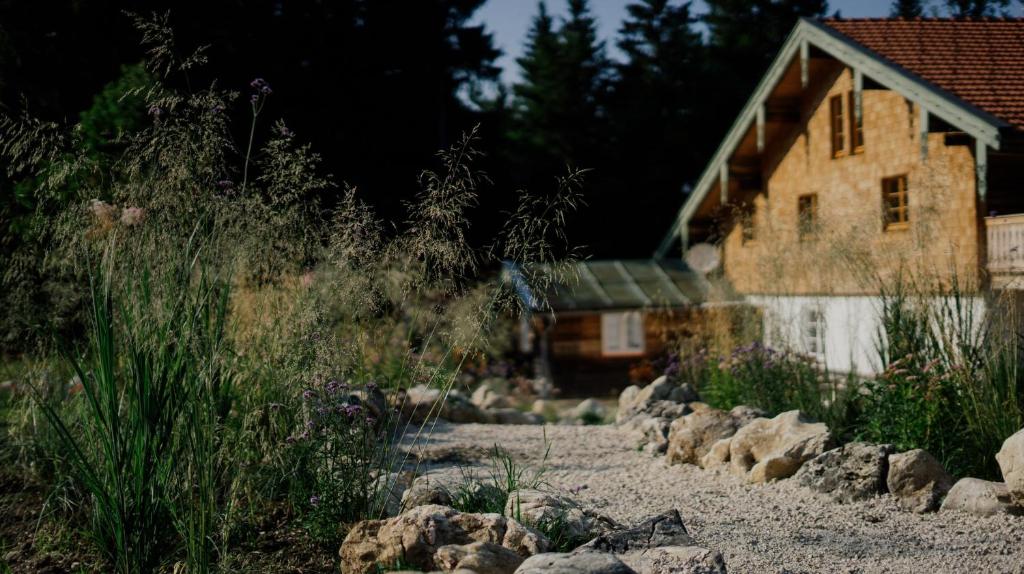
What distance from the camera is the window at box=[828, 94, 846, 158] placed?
48.8 ft

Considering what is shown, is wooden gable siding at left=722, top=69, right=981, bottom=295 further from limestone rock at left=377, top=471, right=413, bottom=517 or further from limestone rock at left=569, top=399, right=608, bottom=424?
limestone rock at left=377, top=471, right=413, bottom=517

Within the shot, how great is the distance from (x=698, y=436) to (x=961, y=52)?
933 cm

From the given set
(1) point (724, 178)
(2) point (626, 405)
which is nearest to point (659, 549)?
(2) point (626, 405)

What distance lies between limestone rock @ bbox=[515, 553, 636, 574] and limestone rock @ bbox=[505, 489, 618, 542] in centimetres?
95

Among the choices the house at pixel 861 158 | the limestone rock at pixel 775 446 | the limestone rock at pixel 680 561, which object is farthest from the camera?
the house at pixel 861 158

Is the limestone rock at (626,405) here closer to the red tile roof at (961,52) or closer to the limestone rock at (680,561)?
the red tile roof at (961,52)

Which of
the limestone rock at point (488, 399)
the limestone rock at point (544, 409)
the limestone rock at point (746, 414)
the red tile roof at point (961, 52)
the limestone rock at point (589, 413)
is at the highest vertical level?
the red tile roof at point (961, 52)

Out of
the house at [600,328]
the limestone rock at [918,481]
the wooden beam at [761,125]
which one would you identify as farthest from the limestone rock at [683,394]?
the wooden beam at [761,125]

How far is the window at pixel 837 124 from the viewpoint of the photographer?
48.8ft

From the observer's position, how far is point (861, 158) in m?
14.3

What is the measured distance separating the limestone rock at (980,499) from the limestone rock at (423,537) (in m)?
2.91

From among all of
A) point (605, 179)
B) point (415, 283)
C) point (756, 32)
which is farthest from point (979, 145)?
point (756, 32)

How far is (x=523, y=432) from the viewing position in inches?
382

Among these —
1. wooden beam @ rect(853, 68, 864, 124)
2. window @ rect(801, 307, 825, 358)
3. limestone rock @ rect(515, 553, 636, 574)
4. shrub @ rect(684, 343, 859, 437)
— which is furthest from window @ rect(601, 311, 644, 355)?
limestone rock @ rect(515, 553, 636, 574)
